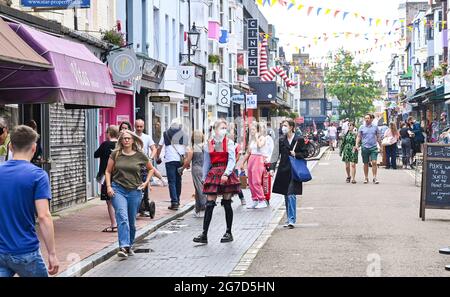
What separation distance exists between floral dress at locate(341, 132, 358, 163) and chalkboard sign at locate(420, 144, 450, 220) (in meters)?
8.58

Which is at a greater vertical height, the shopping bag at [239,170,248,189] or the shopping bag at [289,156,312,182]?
the shopping bag at [289,156,312,182]

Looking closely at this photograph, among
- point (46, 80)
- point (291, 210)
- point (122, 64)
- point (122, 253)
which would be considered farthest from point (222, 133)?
point (122, 64)

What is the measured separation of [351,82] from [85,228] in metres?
84.3

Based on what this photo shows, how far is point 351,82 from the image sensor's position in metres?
97.3

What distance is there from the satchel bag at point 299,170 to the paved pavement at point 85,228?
2.62 metres

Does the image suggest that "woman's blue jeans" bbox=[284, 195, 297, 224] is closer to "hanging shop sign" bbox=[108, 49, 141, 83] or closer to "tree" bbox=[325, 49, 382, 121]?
"hanging shop sign" bbox=[108, 49, 141, 83]

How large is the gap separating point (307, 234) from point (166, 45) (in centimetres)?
1952

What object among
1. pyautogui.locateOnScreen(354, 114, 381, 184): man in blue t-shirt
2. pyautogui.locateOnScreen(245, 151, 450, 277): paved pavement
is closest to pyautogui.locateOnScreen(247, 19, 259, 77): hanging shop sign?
pyautogui.locateOnScreen(354, 114, 381, 184): man in blue t-shirt

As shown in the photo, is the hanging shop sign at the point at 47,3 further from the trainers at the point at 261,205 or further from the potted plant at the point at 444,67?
the potted plant at the point at 444,67

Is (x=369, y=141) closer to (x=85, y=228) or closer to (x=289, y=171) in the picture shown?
(x=289, y=171)

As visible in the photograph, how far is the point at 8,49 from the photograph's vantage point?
1202 cm

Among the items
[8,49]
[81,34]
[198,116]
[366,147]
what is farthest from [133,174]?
[198,116]

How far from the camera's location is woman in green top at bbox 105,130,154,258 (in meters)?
11.8

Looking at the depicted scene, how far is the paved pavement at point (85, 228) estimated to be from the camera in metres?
11.9
